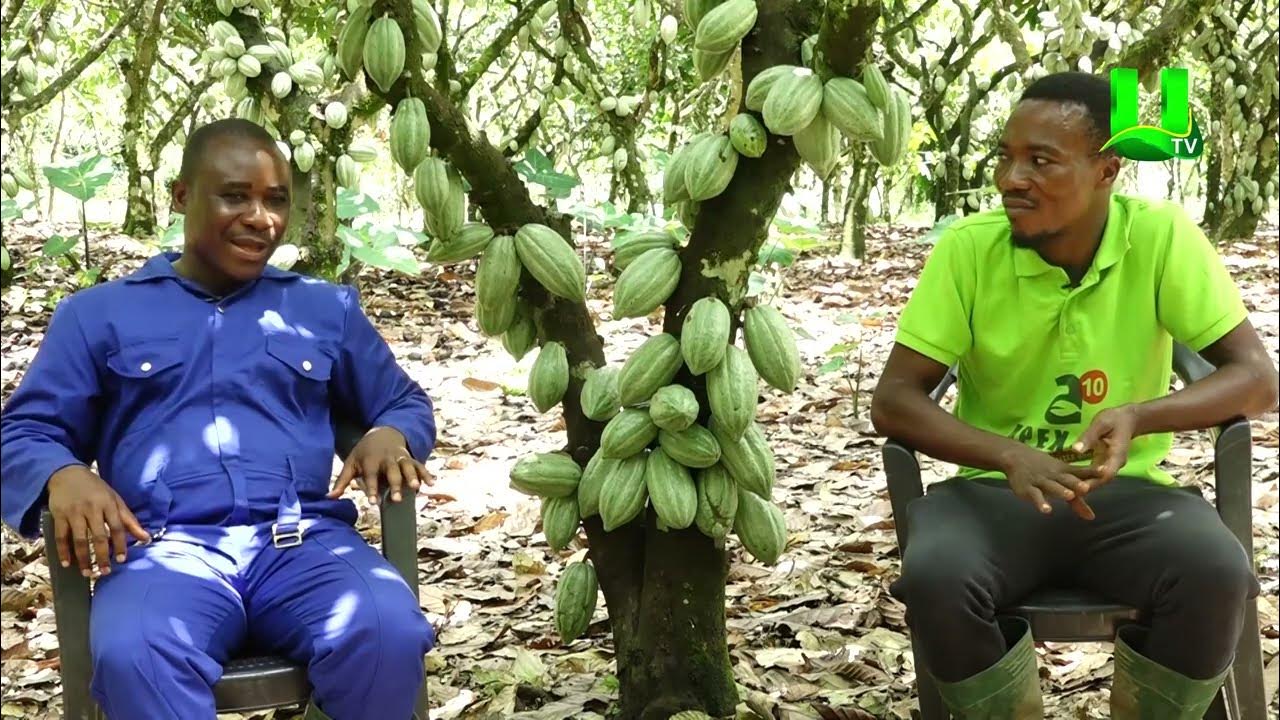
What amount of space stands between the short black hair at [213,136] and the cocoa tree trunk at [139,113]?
5.41ft

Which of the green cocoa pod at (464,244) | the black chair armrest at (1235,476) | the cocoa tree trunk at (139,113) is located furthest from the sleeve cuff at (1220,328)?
the cocoa tree trunk at (139,113)

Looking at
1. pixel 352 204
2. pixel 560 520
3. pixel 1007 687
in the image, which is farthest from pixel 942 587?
pixel 352 204

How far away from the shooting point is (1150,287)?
1.94m

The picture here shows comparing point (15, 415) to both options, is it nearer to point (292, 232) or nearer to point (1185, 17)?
point (292, 232)

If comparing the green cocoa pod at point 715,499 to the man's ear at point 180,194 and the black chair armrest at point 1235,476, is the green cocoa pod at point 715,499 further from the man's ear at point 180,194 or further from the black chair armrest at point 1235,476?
the man's ear at point 180,194

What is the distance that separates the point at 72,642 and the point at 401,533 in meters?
0.45

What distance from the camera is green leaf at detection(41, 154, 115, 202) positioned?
3738 millimetres

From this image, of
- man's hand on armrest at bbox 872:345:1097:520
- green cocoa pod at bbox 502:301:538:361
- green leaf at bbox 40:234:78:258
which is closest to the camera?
man's hand on armrest at bbox 872:345:1097:520

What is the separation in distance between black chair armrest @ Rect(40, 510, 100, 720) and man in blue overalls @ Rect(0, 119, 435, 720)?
0.12ft

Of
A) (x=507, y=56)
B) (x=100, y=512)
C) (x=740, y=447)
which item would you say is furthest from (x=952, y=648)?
(x=507, y=56)

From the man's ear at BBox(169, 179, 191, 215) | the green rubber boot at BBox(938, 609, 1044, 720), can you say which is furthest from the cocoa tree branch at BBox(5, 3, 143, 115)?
the green rubber boot at BBox(938, 609, 1044, 720)

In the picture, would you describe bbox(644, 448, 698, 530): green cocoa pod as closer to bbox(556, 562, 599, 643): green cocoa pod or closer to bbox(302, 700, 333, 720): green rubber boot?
bbox(556, 562, 599, 643): green cocoa pod

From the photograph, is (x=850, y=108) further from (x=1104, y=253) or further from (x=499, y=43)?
(x=499, y=43)

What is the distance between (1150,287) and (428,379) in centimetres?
325
